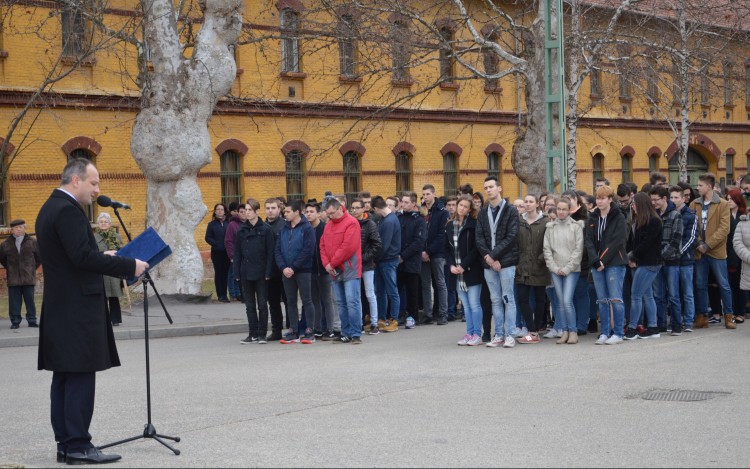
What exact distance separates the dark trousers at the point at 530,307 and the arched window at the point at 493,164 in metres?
19.7

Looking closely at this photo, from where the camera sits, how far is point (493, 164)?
104 feet

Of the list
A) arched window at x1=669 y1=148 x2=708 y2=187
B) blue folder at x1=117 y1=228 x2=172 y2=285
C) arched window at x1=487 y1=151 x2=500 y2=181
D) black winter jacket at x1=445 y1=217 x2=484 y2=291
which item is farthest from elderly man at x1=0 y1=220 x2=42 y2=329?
arched window at x1=669 y1=148 x2=708 y2=187

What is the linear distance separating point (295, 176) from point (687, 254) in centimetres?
1584

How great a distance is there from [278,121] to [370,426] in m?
19.8

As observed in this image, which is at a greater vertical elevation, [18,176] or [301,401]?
[18,176]

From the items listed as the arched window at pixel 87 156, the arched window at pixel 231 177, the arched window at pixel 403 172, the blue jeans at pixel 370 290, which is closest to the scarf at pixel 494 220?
the blue jeans at pixel 370 290

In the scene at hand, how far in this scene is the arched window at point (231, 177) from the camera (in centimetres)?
2503

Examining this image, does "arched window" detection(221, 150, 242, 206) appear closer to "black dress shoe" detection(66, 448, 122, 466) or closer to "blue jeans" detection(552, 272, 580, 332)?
"blue jeans" detection(552, 272, 580, 332)

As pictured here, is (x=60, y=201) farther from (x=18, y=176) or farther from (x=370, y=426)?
(x=18, y=176)

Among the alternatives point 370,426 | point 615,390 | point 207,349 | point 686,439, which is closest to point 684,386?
point 615,390

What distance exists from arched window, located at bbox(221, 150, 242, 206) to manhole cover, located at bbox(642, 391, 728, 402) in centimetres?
1843

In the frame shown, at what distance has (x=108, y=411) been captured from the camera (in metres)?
7.64

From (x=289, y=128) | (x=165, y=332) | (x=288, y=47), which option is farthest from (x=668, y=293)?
(x=288, y=47)

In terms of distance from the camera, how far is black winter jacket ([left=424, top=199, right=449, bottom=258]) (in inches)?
560
